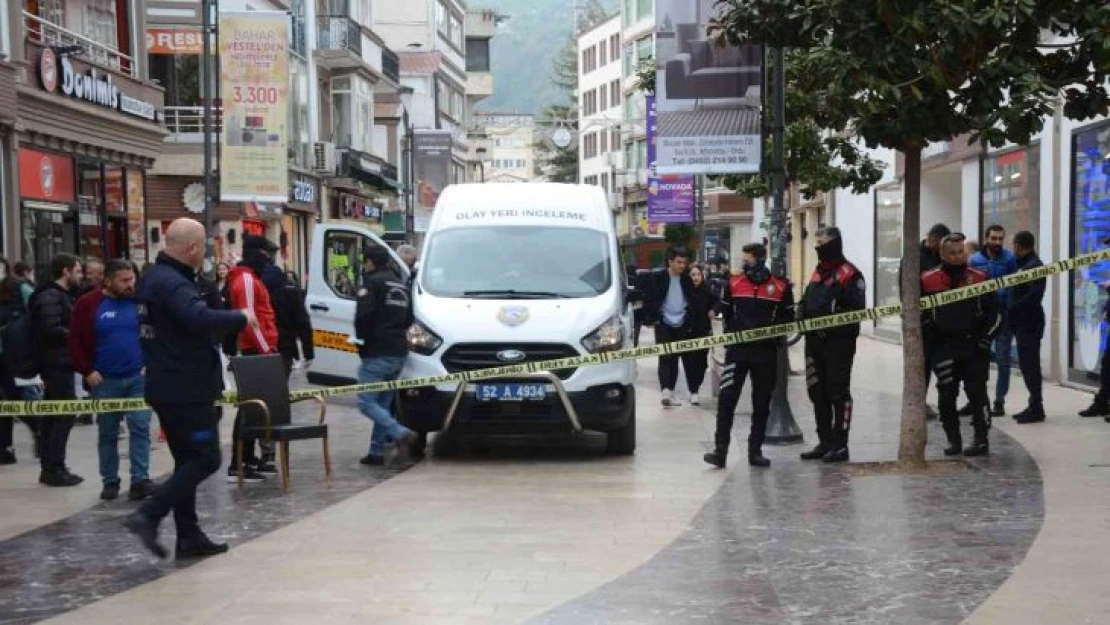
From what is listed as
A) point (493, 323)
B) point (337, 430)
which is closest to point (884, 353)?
point (337, 430)

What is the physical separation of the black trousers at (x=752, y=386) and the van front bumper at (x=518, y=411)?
931 mm

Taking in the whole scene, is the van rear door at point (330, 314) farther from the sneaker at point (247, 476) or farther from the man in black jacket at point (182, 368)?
the man in black jacket at point (182, 368)

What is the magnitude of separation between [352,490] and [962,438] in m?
5.62

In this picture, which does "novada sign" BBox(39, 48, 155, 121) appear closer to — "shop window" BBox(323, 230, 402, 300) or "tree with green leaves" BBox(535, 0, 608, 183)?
"shop window" BBox(323, 230, 402, 300)

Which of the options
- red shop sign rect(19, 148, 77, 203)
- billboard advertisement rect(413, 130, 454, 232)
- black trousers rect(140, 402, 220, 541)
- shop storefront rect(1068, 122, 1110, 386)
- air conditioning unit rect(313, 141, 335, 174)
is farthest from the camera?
billboard advertisement rect(413, 130, 454, 232)

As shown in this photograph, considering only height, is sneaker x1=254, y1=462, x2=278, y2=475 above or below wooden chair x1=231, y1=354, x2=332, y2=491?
below

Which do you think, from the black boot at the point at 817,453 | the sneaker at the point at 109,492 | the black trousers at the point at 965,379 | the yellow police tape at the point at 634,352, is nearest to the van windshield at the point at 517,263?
the yellow police tape at the point at 634,352

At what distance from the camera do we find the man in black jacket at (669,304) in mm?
17422

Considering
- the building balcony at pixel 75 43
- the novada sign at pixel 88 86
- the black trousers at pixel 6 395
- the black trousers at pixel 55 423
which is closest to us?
the black trousers at pixel 55 423

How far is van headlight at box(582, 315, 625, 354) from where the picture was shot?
12375 mm

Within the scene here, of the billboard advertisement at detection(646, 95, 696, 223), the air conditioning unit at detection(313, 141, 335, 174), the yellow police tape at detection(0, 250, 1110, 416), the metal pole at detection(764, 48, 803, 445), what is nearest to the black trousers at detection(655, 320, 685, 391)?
the metal pole at detection(764, 48, 803, 445)

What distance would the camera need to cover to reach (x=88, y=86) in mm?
23672

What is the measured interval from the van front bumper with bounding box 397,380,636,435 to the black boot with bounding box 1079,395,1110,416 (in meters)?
5.23

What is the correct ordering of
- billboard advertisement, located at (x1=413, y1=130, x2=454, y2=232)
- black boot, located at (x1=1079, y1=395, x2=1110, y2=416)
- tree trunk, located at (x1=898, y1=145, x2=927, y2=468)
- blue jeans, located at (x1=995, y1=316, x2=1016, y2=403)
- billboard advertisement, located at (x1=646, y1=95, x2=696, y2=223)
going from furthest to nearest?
billboard advertisement, located at (x1=413, y1=130, x2=454, y2=232)
billboard advertisement, located at (x1=646, y1=95, x2=696, y2=223)
blue jeans, located at (x1=995, y1=316, x2=1016, y2=403)
black boot, located at (x1=1079, y1=395, x2=1110, y2=416)
tree trunk, located at (x1=898, y1=145, x2=927, y2=468)
